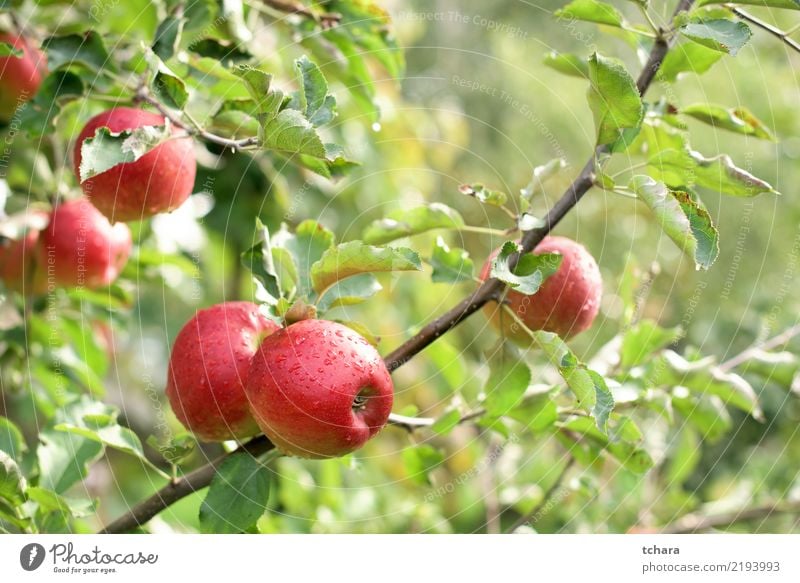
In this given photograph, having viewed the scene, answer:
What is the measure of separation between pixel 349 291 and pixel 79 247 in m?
0.31

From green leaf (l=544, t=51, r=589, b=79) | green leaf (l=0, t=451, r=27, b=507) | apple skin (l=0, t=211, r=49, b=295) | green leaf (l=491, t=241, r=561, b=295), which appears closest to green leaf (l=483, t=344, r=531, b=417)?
green leaf (l=491, t=241, r=561, b=295)

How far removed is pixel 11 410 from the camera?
102 centimetres

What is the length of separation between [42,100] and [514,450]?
0.77 metres

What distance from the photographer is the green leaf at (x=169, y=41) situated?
0.64m

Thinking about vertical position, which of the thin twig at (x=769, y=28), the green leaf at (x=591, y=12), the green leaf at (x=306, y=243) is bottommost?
the green leaf at (x=306, y=243)

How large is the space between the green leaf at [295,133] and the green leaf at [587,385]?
18cm

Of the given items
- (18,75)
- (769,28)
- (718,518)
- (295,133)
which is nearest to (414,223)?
(295,133)

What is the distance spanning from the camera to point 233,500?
0.55 m

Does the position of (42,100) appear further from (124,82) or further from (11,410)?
(11,410)

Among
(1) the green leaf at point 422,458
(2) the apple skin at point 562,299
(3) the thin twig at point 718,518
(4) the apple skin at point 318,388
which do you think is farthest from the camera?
(3) the thin twig at point 718,518

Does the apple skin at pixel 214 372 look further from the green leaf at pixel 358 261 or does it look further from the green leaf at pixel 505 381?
the green leaf at pixel 505 381

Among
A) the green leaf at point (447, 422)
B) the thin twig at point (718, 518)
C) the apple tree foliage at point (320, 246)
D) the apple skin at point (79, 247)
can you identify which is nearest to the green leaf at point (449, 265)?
the apple tree foliage at point (320, 246)

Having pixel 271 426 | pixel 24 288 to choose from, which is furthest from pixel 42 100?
pixel 271 426

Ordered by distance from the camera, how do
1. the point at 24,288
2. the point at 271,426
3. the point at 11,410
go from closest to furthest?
the point at 271,426, the point at 24,288, the point at 11,410
